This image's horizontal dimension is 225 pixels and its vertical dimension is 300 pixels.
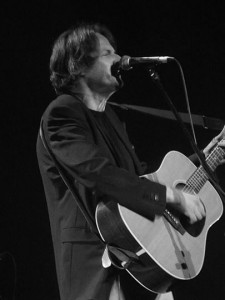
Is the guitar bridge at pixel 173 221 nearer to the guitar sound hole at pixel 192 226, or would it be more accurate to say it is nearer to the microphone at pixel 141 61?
the guitar sound hole at pixel 192 226

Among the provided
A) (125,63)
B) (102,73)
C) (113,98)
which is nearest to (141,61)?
(125,63)

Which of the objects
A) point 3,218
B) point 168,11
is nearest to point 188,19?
point 168,11

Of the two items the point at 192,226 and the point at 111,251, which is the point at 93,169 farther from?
the point at 192,226

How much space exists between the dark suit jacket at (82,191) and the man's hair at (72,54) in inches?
13.1

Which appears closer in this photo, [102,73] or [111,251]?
[111,251]

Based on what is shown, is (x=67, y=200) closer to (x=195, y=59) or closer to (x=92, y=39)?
(x=92, y=39)

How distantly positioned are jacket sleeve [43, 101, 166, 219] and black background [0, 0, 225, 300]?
1679 mm

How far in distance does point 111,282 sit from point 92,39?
1.26 metres

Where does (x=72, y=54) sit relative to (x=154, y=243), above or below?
above

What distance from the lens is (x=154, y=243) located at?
2170mm

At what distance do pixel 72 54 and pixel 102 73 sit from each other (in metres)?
0.21

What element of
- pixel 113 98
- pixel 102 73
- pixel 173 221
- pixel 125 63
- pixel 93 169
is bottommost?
pixel 113 98

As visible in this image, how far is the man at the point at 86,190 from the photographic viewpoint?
207 cm

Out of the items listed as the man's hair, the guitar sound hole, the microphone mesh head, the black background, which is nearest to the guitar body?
the guitar sound hole
